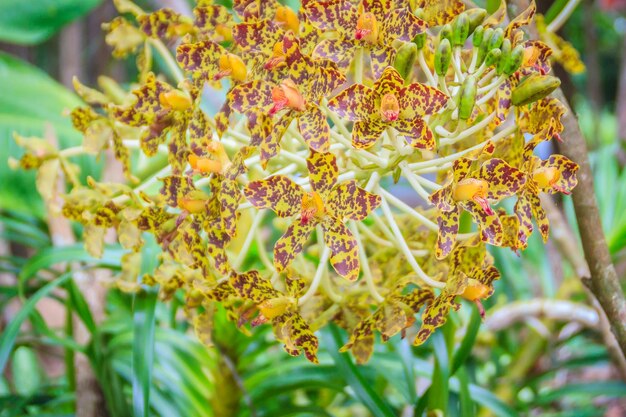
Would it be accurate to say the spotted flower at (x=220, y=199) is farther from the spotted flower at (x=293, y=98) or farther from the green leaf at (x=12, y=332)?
the green leaf at (x=12, y=332)

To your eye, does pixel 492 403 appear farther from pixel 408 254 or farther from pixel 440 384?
pixel 408 254

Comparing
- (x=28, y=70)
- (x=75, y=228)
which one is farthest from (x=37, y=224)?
(x=28, y=70)

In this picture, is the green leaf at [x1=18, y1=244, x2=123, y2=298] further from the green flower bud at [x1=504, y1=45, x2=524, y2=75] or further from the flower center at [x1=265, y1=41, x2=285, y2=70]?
the green flower bud at [x1=504, y1=45, x2=524, y2=75]

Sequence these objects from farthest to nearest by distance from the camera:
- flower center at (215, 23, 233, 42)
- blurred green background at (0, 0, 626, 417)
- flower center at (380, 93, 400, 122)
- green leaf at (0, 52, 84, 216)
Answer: green leaf at (0, 52, 84, 216)
blurred green background at (0, 0, 626, 417)
flower center at (215, 23, 233, 42)
flower center at (380, 93, 400, 122)

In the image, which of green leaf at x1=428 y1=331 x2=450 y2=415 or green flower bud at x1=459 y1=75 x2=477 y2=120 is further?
green leaf at x1=428 y1=331 x2=450 y2=415

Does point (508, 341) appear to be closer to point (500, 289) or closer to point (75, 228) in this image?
point (500, 289)

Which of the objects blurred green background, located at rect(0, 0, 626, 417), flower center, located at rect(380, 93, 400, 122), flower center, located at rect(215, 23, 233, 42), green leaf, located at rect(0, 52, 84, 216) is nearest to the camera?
flower center, located at rect(380, 93, 400, 122)

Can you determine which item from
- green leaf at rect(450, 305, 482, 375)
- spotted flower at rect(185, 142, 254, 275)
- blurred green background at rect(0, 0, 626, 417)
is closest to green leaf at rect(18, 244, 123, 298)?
blurred green background at rect(0, 0, 626, 417)
